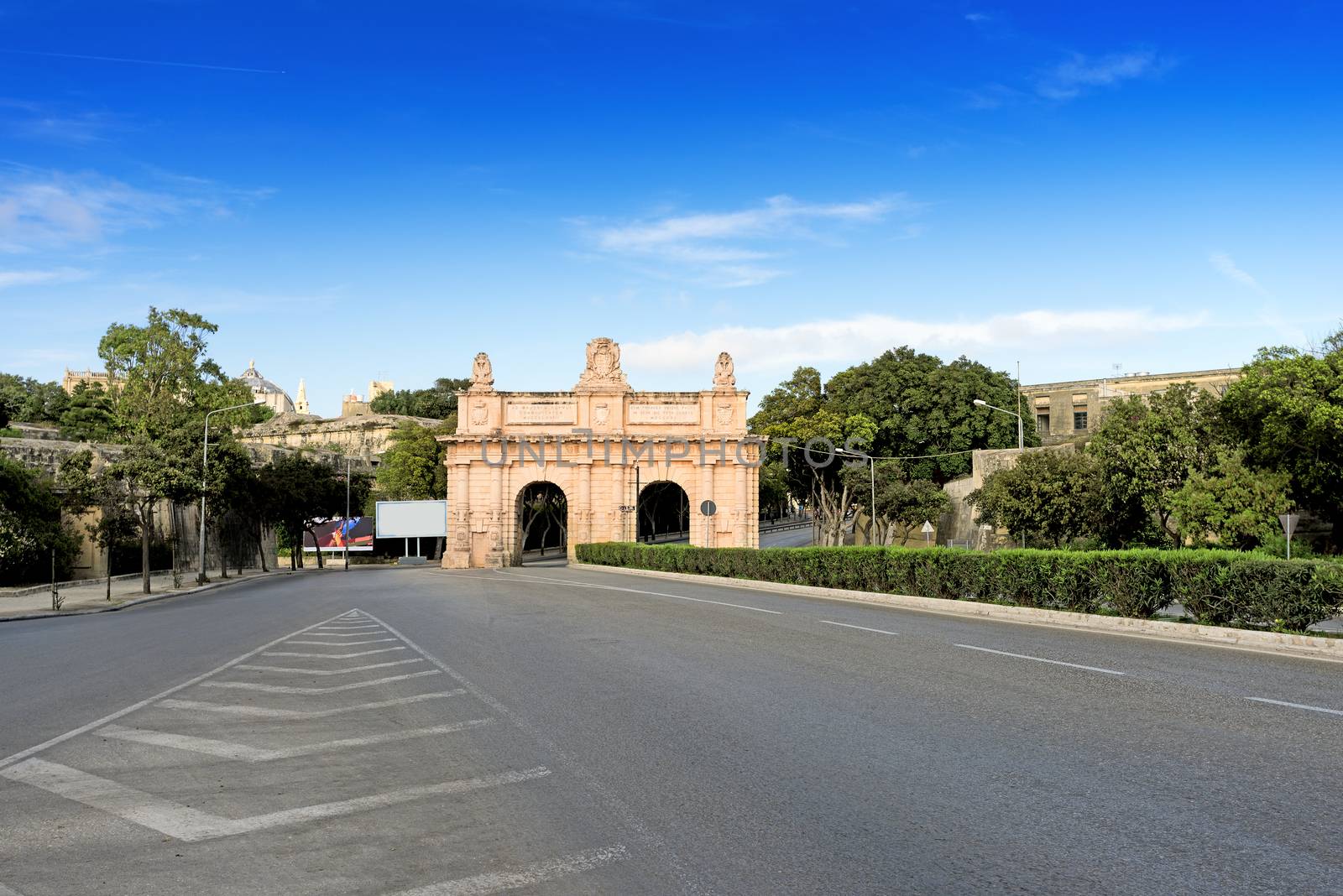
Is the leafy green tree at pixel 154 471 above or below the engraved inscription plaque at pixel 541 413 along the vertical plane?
below

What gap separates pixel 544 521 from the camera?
8562 centimetres

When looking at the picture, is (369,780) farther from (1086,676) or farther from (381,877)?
(1086,676)

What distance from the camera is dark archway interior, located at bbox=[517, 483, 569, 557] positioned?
76812 millimetres

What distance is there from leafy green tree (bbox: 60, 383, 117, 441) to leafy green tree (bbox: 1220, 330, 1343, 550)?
71.5 meters

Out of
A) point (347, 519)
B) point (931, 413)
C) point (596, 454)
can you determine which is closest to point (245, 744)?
point (596, 454)

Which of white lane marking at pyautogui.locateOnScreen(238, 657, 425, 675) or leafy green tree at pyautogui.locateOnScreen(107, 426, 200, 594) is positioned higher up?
leafy green tree at pyautogui.locateOnScreen(107, 426, 200, 594)

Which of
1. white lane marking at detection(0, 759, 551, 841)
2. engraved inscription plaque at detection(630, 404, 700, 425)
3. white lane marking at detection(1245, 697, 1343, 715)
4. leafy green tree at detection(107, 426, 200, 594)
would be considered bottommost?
white lane marking at detection(1245, 697, 1343, 715)

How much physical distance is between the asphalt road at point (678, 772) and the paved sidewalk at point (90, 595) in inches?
631

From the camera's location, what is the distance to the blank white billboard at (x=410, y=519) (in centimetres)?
6016

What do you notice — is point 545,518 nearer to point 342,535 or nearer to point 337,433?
point 342,535

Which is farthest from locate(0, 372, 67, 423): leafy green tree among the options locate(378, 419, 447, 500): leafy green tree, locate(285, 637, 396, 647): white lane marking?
locate(285, 637, 396, 647): white lane marking

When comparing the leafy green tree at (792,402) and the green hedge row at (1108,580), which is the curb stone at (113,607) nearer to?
the green hedge row at (1108,580)

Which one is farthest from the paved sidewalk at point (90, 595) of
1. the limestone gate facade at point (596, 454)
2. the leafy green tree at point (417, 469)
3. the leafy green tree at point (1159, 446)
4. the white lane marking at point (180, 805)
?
the leafy green tree at point (1159, 446)

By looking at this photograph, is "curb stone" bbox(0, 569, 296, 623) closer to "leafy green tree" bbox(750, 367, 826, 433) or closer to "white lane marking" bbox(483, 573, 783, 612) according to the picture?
"white lane marking" bbox(483, 573, 783, 612)
